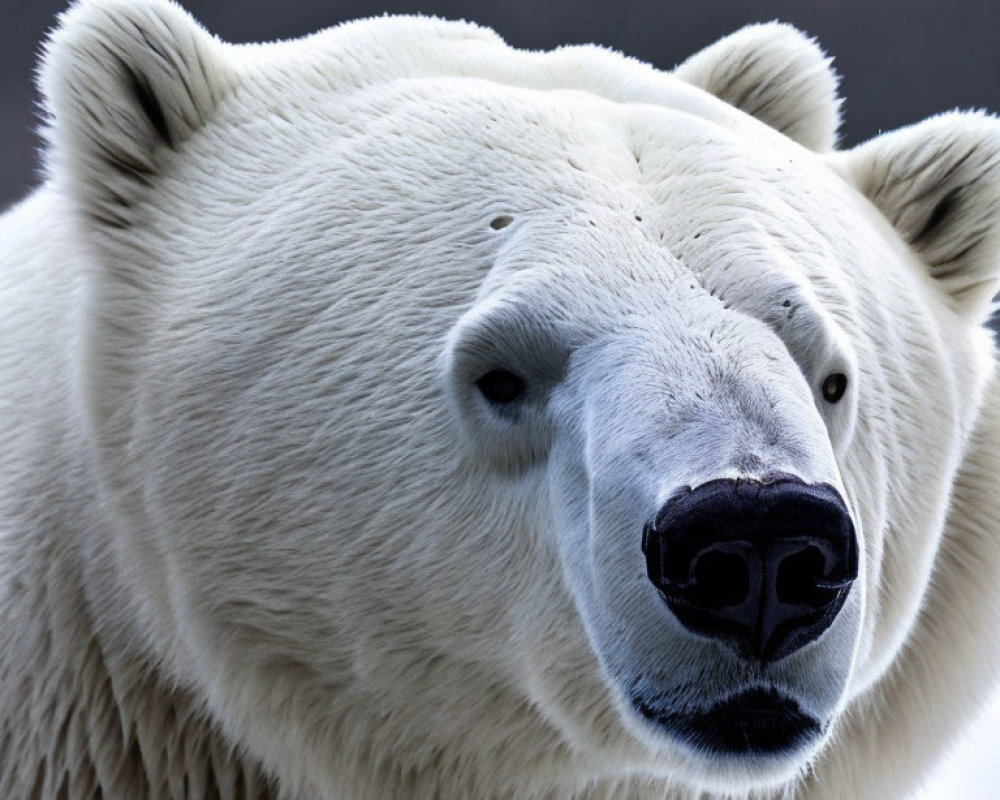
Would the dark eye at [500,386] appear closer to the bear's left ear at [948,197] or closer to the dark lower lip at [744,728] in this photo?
the dark lower lip at [744,728]

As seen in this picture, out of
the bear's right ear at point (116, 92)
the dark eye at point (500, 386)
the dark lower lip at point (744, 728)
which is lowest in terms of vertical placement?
the dark lower lip at point (744, 728)

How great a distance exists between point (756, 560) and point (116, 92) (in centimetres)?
155

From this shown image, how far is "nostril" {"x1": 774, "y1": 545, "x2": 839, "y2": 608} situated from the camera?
2.07m

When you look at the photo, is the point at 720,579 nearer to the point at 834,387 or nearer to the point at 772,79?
the point at 834,387

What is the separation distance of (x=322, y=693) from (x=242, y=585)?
25cm

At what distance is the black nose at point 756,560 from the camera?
2.02m

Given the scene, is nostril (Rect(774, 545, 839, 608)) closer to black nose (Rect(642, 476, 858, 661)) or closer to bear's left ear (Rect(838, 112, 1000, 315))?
black nose (Rect(642, 476, 858, 661))

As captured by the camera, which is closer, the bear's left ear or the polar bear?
the polar bear

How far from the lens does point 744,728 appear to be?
2279 mm

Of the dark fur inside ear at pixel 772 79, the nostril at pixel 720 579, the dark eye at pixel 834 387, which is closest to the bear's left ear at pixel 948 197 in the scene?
the dark fur inside ear at pixel 772 79

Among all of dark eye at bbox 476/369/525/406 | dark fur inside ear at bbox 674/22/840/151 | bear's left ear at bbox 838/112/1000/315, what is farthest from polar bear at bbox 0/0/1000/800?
dark fur inside ear at bbox 674/22/840/151

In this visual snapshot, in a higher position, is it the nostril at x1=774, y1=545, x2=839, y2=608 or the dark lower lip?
the nostril at x1=774, y1=545, x2=839, y2=608

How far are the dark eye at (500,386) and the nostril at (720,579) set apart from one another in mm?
530

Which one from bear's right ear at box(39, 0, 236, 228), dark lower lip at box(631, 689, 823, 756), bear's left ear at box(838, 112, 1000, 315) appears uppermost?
bear's right ear at box(39, 0, 236, 228)
